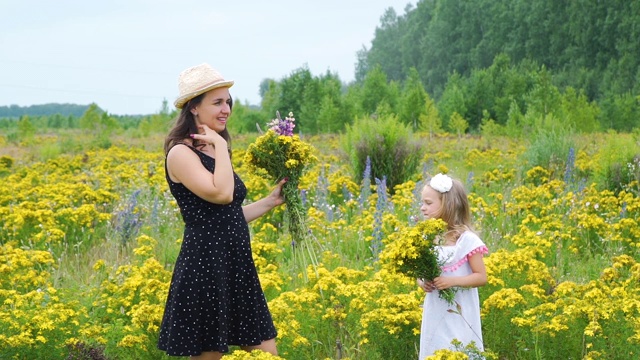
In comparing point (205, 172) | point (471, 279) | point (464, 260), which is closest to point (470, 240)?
point (464, 260)

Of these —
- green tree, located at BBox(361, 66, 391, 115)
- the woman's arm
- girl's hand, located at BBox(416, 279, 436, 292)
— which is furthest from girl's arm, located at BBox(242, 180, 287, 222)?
green tree, located at BBox(361, 66, 391, 115)

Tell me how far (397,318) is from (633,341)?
123 cm

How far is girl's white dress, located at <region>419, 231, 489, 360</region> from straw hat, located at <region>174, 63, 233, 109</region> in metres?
1.40

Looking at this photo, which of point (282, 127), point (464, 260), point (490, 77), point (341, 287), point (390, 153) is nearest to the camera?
point (464, 260)

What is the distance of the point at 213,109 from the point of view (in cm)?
374

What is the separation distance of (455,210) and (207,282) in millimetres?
1340

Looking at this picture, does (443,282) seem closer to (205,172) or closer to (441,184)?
(441,184)

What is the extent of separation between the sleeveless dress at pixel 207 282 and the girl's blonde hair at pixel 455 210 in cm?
107

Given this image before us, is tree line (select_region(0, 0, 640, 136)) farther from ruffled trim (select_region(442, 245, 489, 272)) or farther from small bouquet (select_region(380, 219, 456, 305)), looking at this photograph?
small bouquet (select_region(380, 219, 456, 305))

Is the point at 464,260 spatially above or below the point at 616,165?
above

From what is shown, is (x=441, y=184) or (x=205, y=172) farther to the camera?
(x=441, y=184)

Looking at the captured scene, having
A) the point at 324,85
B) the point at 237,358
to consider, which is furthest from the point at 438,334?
the point at 324,85

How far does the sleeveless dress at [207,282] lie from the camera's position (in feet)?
12.0

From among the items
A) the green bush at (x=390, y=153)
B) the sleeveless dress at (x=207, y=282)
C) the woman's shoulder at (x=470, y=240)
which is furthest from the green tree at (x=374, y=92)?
the sleeveless dress at (x=207, y=282)
